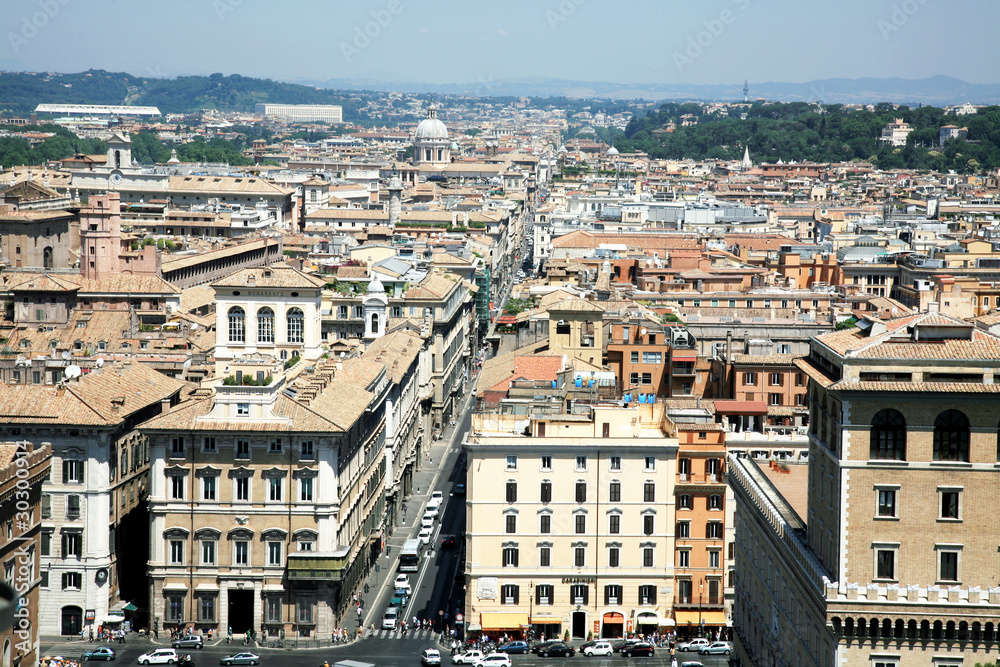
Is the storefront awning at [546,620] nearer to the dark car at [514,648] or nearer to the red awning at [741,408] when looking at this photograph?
the dark car at [514,648]

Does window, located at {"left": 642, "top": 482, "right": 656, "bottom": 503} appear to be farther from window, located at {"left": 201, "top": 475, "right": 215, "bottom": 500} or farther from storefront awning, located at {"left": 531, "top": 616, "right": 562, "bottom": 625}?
window, located at {"left": 201, "top": 475, "right": 215, "bottom": 500}

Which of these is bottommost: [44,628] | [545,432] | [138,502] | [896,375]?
[44,628]

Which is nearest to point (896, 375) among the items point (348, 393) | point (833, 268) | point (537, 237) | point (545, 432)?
point (545, 432)

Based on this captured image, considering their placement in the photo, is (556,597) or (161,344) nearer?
(556,597)

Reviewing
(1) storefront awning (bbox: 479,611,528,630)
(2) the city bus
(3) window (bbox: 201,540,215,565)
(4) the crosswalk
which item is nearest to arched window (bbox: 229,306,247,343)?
(2) the city bus

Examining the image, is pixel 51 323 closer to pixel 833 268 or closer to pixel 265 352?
pixel 265 352

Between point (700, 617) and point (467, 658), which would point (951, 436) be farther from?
point (467, 658)
